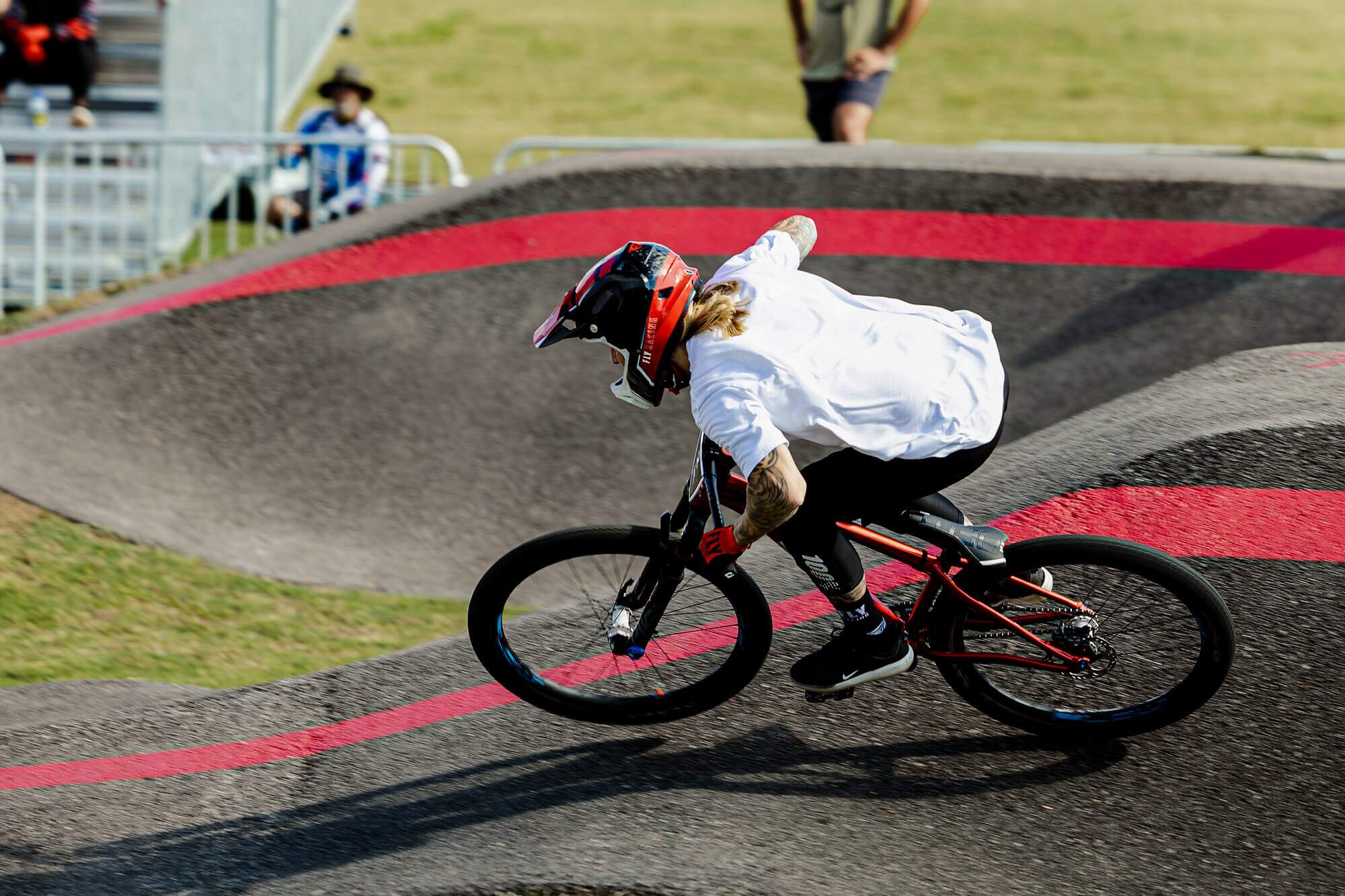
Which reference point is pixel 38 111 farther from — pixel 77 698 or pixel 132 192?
pixel 77 698

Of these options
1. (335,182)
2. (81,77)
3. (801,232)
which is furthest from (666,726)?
(81,77)

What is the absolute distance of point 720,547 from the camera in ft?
13.0

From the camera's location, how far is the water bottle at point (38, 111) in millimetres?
12125

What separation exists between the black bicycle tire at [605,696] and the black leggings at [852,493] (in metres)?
0.34

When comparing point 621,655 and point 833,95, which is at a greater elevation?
point 833,95

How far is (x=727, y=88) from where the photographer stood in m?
18.5

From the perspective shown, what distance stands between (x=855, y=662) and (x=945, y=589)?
1.27 ft

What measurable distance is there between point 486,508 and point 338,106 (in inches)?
200

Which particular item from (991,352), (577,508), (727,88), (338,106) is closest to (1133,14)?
(727,88)

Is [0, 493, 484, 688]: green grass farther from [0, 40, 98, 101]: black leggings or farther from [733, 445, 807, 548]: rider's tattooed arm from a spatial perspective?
[0, 40, 98, 101]: black leggings

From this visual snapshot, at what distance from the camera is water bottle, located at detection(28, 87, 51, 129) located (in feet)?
39.8

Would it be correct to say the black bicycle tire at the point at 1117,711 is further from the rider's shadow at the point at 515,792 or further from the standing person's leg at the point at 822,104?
the standing person's leg at the point at 822,104

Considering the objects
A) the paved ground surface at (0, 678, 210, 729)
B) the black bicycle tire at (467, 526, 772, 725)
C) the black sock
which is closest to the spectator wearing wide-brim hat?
the paved ground surface at (0, 678, 210, 729)

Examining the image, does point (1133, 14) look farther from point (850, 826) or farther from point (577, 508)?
point (850, 826)
